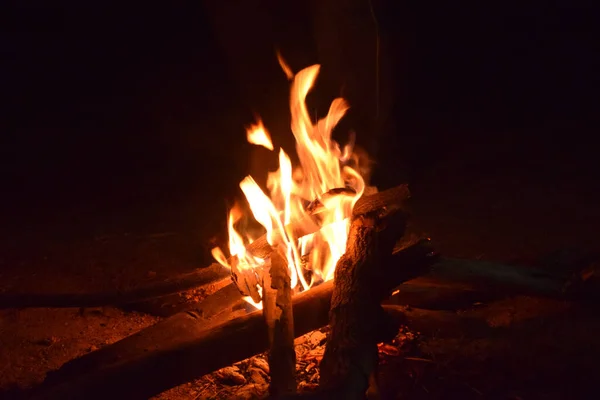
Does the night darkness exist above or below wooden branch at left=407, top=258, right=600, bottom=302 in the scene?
above

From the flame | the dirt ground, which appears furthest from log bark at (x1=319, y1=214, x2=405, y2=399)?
the flame

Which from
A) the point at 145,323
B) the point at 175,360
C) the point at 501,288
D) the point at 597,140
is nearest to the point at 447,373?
the point at 501,288

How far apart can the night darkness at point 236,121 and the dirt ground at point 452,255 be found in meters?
0.03

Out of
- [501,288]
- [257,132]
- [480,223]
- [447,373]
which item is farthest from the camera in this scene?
[480,223]

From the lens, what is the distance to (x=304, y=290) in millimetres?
3107

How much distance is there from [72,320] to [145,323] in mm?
488

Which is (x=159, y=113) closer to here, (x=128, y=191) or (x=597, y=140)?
(x=128, y=191)

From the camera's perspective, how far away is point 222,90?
7.91 m

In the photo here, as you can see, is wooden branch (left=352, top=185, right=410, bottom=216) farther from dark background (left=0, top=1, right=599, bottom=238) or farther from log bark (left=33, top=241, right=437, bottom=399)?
dark background (left=0, top=1, right=599, bottom=238)

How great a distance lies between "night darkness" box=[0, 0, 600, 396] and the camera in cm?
480

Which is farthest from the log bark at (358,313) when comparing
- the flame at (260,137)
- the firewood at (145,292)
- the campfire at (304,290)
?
the flame at (260,137)

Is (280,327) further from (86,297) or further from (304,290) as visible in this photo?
(86,297)

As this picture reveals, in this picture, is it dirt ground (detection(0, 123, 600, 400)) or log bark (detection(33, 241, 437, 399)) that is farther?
dirt ground (detection(0, 123, 600, 400))

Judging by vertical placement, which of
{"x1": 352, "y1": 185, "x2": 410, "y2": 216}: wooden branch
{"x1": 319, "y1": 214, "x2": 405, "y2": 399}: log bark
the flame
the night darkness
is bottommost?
{"x1": 319, "y1": 214, "x2": 405, "y2": 399}: log bark
